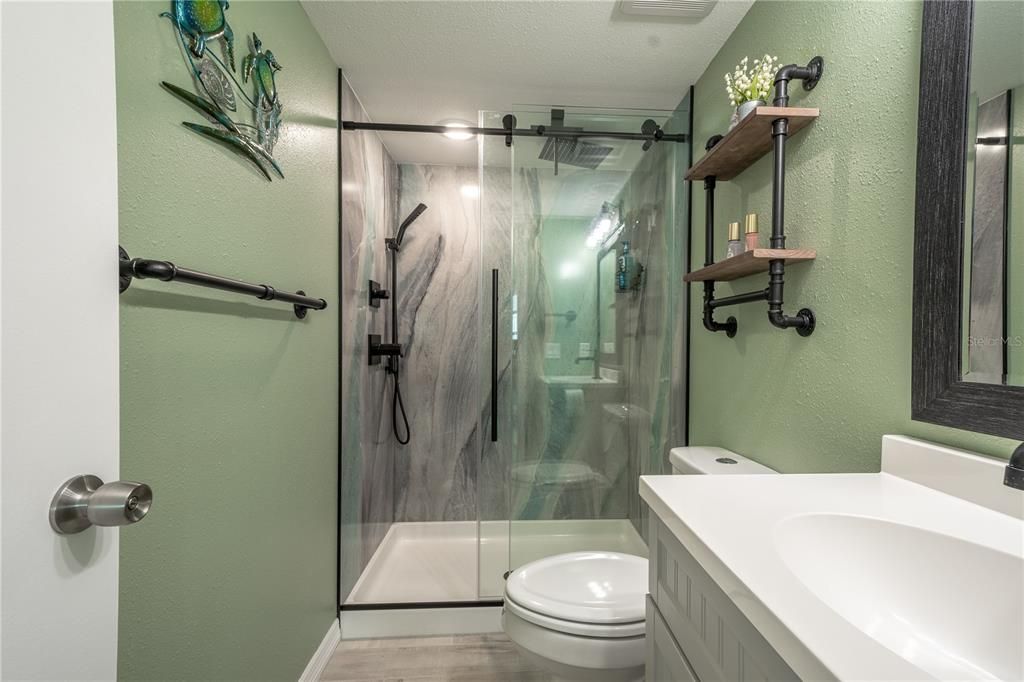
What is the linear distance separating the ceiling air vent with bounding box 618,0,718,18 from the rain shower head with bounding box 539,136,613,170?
49 centimetres

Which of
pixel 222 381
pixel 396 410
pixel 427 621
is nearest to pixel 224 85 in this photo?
pixel 222 381

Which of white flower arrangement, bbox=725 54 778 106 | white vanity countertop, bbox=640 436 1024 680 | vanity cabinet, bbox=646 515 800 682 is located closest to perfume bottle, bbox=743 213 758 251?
white flower arrangement, bbox=725 54 778 106

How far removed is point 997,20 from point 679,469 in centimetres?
126

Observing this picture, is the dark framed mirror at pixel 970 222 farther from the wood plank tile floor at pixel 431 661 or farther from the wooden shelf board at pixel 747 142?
the wood plank tile floor at pixel 431 661

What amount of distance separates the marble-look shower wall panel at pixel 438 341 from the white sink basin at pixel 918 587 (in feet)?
6.87

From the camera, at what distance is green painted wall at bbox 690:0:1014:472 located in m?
0.87

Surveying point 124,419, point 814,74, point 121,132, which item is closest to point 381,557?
point 124,419

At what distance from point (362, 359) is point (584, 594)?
1404 millimetres

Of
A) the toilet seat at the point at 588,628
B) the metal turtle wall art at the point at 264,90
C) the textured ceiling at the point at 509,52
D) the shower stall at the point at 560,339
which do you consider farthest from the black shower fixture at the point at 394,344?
the toilet seat at the point at 588,628

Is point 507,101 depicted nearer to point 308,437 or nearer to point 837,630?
point 308,437

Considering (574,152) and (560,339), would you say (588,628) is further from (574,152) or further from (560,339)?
(574,152)

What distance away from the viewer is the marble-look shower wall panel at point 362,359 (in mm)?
1856

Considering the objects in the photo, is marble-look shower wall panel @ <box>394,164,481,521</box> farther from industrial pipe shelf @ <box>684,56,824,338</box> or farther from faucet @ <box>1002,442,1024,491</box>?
faucet @ <box>1002,442,1024,491</box>

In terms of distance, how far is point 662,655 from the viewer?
80cm
